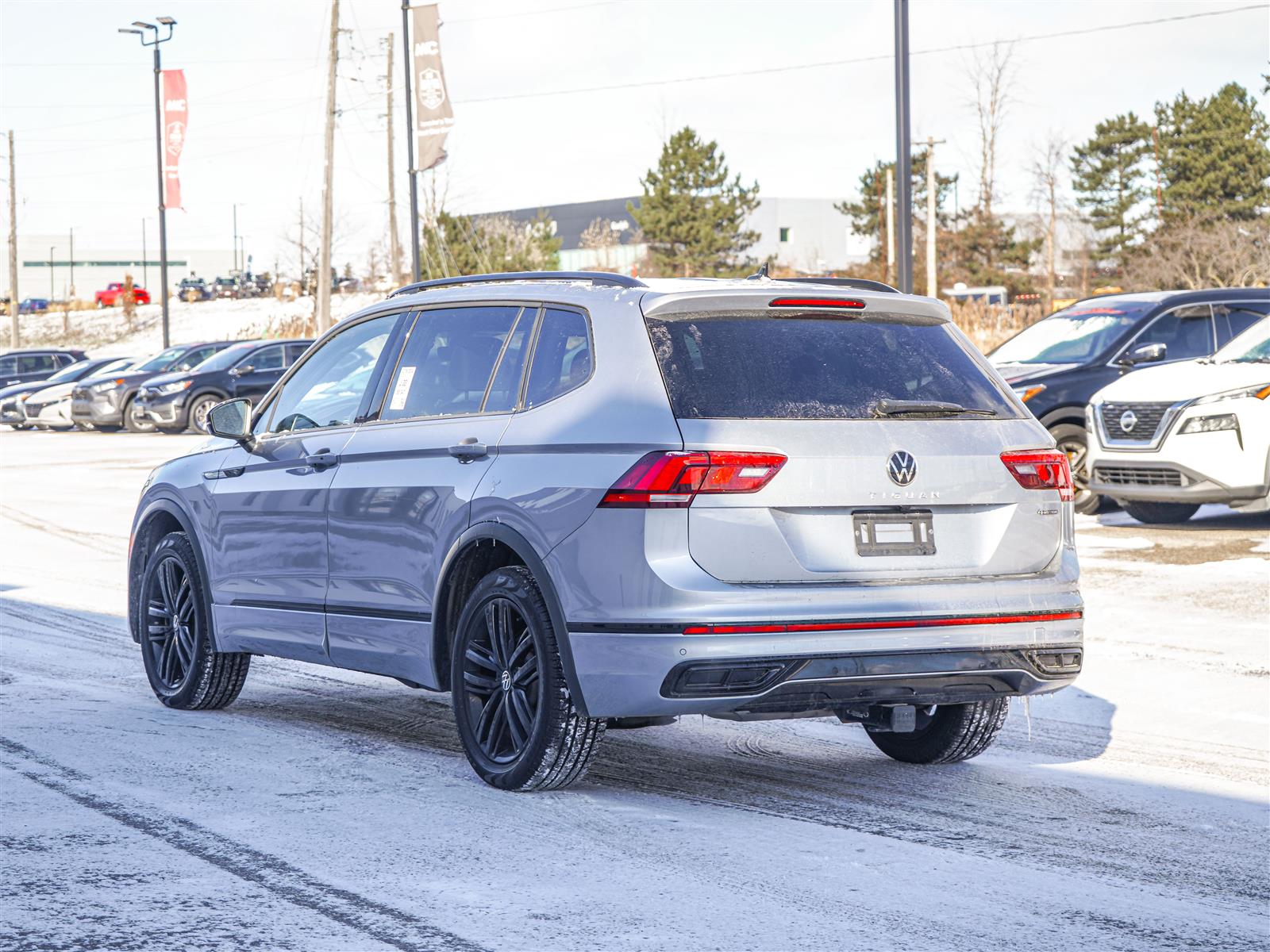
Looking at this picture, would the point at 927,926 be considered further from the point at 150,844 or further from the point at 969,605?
the point at 150,844

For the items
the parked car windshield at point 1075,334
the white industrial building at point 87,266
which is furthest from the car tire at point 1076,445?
the white industrial building at point 87,266

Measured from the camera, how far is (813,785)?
632cm

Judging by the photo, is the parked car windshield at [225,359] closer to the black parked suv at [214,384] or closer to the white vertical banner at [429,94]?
the black parked suv at [214,384]

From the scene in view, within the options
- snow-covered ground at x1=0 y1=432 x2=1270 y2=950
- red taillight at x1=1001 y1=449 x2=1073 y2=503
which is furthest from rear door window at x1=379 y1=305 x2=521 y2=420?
red taillight at x1=1001 y1=449 x2=1073 y2=503

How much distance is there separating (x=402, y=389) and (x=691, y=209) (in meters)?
70.5

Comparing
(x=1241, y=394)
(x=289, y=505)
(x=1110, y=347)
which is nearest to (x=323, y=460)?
(x=289, y=505)

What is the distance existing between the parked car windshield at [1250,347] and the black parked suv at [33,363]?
1374 inches

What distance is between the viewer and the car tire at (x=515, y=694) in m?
5.79

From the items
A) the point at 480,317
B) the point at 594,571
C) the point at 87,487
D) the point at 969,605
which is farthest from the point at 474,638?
the point at 87,487

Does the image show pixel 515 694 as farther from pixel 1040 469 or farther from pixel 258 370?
pixel 258 370

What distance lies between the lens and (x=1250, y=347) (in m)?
14.4

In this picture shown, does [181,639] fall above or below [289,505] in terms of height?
below

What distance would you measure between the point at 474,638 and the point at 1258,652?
16.3 ft

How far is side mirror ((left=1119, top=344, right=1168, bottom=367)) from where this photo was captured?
49.5 ft
